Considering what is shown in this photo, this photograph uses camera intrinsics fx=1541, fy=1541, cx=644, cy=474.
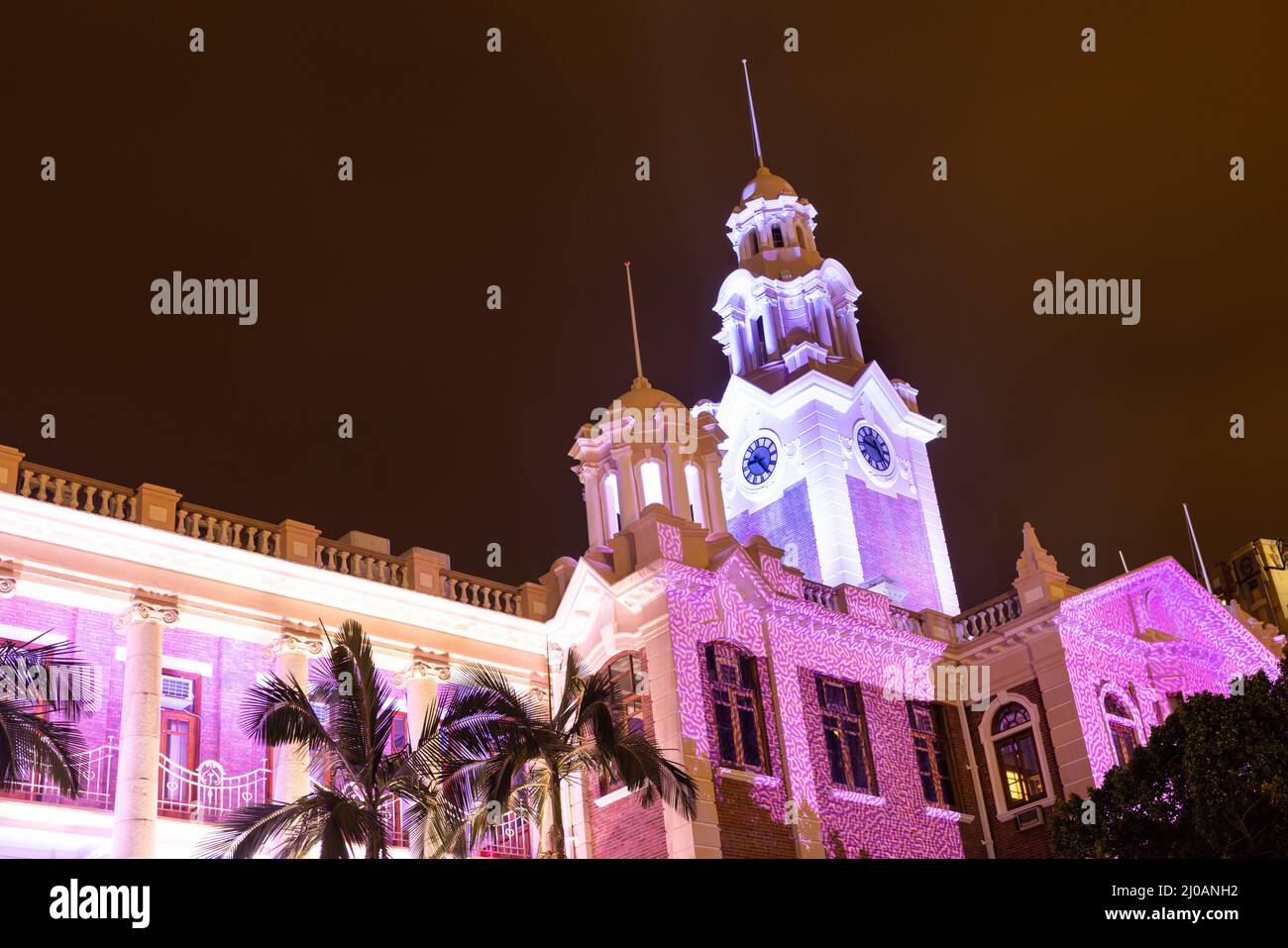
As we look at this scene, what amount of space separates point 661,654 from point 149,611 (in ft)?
31.0

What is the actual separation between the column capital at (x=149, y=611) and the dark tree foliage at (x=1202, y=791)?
15.8m

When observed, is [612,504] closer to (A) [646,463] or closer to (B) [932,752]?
(A) [646,463]

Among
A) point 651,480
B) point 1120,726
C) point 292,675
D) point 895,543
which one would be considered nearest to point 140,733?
point 292,675

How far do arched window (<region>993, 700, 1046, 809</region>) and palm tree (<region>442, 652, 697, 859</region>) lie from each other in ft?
38.3

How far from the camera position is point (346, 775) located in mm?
22891

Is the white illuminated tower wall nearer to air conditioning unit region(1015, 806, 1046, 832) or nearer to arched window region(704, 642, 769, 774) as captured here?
air conditioning unit region(1015, 806, 1046, 832)

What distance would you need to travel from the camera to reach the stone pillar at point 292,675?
26594 millimetres

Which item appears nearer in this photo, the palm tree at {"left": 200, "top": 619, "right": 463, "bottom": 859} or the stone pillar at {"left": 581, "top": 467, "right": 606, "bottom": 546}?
the palm tree at {"left": 200, "top": 619, "right": 463, "bottom": 859}

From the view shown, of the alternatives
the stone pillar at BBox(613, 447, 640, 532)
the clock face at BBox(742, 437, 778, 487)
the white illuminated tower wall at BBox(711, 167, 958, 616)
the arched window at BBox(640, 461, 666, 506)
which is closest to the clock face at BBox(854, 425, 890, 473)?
the white illuminated tower wall at BBox(711, 167, 958, 616)

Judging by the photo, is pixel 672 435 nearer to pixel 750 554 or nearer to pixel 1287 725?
pixel 750 554

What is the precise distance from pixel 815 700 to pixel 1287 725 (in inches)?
396

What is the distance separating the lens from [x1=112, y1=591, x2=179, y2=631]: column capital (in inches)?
1034

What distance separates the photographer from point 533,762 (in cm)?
2541
